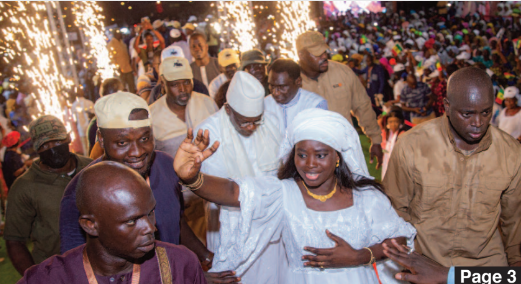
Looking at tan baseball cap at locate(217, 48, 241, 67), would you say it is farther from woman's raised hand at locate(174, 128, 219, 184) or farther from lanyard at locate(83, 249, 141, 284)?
lanyard at locate(83, 249, 141, 284)

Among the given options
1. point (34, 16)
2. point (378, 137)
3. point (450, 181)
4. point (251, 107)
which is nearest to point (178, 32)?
point (34, 16)

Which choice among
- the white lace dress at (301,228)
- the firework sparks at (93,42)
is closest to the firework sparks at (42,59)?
the firework sparks at (93,42)

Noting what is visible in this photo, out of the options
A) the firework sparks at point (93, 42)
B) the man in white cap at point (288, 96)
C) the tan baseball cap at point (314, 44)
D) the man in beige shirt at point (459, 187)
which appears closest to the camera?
the man in beige shirt at point (459, 187)

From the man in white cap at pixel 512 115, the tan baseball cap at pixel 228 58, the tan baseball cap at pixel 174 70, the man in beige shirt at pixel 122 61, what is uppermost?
the man in beige shirt at pixel 122 61

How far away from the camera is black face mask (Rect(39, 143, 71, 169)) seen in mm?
3258

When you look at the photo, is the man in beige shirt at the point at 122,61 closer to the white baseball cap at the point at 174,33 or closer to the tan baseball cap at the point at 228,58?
the white baseball cap at the point at 174,33

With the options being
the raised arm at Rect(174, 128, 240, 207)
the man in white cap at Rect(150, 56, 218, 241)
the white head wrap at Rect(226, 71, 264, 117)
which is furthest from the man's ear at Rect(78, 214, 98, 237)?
the man in white cap at Rect(150, 56, 218, 241)

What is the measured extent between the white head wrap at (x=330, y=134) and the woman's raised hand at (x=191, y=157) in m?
0.56

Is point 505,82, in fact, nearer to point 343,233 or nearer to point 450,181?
point 450,181

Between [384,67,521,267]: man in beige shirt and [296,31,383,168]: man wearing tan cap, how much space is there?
2.07 meters

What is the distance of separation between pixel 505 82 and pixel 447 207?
23.0 ft

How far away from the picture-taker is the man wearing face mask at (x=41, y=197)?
2980 mm

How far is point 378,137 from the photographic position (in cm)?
536

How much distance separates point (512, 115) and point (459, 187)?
474 cm
